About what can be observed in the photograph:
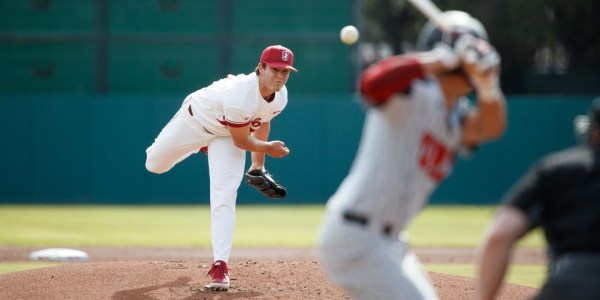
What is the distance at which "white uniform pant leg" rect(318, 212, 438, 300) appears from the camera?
142 inches

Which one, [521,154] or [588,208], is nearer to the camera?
[588,208]

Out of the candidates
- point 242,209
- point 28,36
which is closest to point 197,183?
point 242,209

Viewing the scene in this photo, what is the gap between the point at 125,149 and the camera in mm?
16484

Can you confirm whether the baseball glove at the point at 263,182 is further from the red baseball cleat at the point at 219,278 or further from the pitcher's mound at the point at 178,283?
the red baseball cleat at the point at 219,278

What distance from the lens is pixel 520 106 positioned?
1716 centimetres

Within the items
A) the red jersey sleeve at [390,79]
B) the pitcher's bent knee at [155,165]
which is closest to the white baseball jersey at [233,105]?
the pitcher's bent knee at [155,165]

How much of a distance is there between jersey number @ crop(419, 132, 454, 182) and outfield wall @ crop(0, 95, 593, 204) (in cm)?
1253

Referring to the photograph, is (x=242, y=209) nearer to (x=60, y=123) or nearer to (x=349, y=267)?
(x=60, y=123)

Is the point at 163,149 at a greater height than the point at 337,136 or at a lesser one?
greater

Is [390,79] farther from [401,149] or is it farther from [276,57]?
[276,57]

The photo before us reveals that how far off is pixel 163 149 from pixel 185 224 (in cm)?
Result: 688

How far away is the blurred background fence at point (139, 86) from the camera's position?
54.1 feet

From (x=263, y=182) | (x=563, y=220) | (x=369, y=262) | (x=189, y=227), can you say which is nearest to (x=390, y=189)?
(x=369, y=262)

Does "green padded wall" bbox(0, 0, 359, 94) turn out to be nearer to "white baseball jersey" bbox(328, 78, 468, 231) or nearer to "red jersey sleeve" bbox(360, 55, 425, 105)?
"white baseball jersey" bbox(328, 78, 468, 231)
